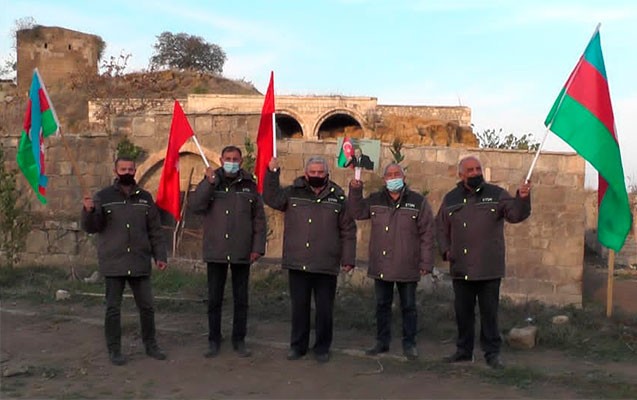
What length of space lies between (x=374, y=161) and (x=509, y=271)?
2.98 metres

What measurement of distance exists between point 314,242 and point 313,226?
0.45ft

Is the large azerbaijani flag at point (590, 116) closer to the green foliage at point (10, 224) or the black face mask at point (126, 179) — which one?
the black face mask at point (126, 179)

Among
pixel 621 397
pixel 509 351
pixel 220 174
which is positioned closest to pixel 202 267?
pixel 220 174

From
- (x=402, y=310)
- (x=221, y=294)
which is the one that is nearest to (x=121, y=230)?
(x=221, y=294)

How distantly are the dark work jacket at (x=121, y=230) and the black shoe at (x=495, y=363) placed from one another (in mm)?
2978

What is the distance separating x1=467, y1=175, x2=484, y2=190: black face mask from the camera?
6480mm

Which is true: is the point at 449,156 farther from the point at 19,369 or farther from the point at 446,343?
the point at 19,369

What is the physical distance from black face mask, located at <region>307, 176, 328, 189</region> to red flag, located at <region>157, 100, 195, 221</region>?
89.2 inches

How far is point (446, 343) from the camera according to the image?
7.39 metres

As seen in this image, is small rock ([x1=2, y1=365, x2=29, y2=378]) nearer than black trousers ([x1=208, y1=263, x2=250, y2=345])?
Yes

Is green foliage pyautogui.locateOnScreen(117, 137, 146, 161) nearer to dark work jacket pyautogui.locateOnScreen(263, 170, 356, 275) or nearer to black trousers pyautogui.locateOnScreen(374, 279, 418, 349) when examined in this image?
dark work jacket pyautogui.locateOnScreen(263, 170, 356, 275)

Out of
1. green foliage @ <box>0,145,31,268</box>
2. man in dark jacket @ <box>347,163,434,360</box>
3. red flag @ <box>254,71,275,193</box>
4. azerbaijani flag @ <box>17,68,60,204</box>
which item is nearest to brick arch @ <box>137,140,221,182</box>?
green foliage @ <box>0,145,31,268</box>

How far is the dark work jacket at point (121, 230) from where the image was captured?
21.6 feet

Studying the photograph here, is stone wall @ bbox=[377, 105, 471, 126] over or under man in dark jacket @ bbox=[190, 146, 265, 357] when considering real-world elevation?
over
